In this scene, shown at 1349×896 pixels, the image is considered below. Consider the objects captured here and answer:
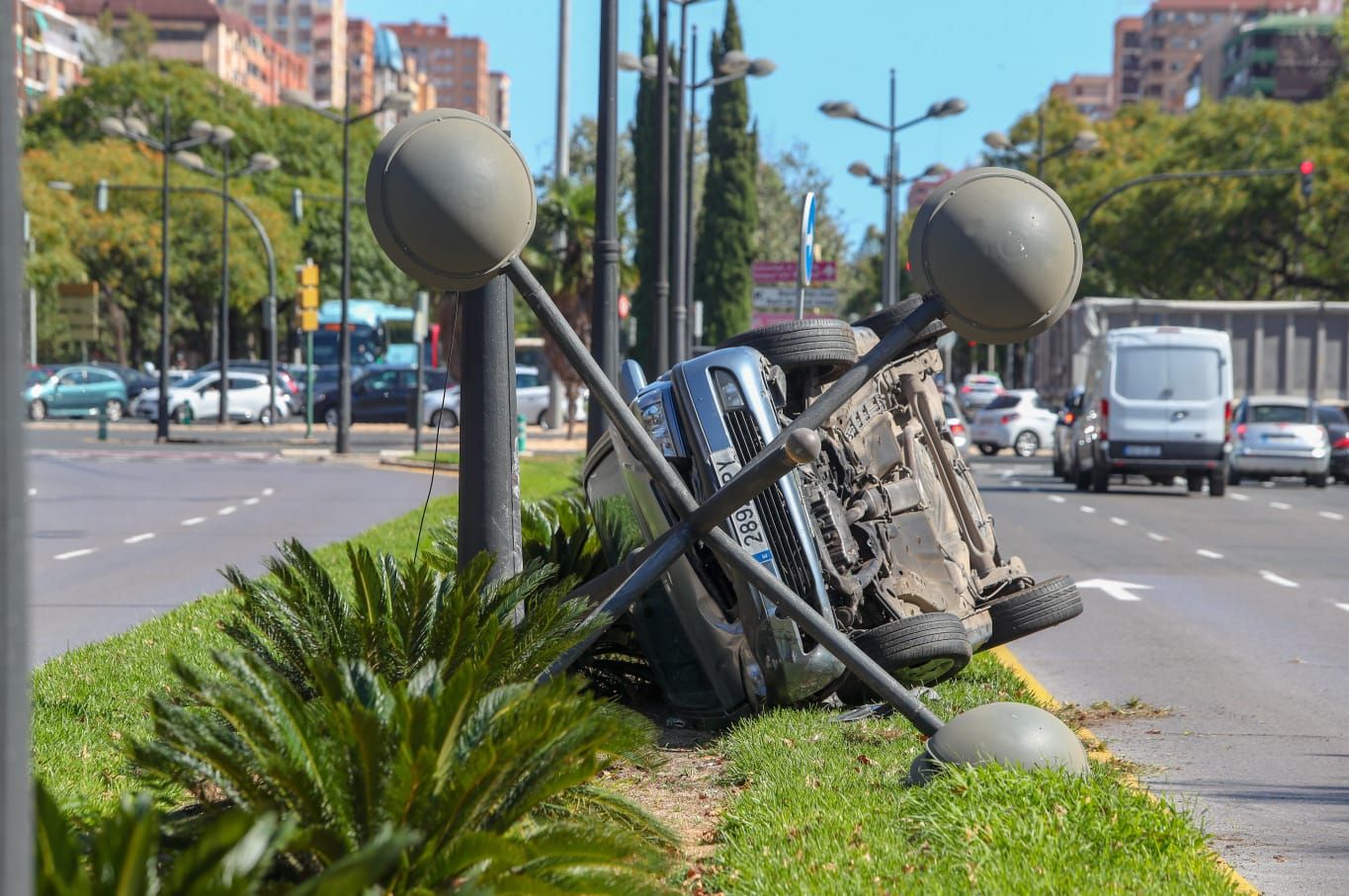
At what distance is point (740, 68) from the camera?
34.1 m

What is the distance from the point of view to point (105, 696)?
786cm

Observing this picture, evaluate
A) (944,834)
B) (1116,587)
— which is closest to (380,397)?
(1116,587)

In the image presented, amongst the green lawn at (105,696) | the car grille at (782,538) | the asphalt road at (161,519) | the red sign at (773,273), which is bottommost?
the asphalt road at (161,519)

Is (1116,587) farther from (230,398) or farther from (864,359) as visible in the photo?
(230,398)

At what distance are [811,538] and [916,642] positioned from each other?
561mm

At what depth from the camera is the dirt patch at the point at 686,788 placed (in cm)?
580

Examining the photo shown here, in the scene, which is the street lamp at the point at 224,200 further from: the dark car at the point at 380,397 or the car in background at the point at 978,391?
the car in background at the point at 978,391

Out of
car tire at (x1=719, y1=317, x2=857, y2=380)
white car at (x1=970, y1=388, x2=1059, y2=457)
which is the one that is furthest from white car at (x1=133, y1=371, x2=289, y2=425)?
car tire at (x1=719, y1=317, x2=857, y2=380)

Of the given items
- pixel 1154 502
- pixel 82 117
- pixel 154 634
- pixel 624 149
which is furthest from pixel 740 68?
pixel 82 117

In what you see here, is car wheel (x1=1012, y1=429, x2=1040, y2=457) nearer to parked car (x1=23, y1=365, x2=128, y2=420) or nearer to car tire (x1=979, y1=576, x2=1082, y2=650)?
parked car (x1=23, y1=365, x2=128, y2=420)

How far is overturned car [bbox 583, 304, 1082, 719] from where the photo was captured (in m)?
7.15

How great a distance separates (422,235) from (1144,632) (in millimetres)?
7018

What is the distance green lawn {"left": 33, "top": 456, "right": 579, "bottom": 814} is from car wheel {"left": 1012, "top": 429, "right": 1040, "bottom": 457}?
117 ft

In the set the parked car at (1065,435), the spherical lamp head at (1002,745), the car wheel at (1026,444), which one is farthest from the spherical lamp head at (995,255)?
the car wheel at (1026,444)
